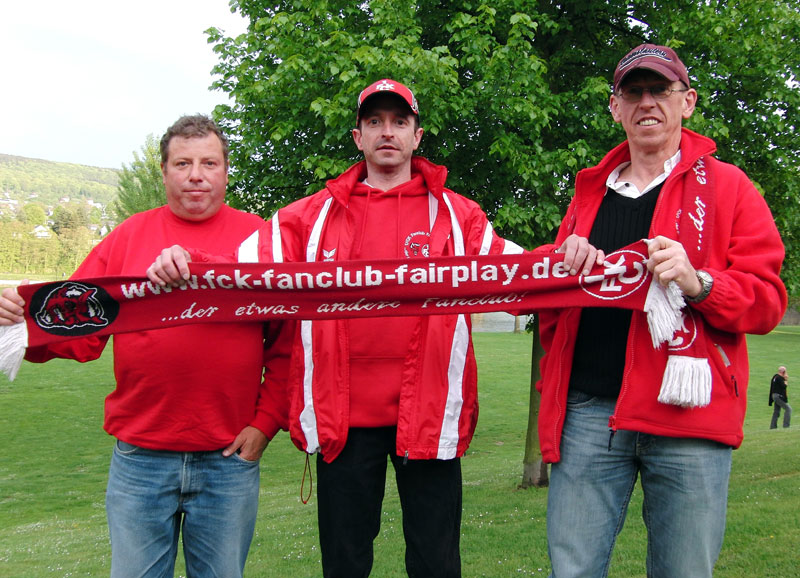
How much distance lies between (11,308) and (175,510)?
3.81 ft

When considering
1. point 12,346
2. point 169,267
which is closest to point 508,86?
point 169,267

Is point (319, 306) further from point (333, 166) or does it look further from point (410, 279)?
point (333, 166)

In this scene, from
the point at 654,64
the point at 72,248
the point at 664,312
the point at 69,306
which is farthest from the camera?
the point at 72,248

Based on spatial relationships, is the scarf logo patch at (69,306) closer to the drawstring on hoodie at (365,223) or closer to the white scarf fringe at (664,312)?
the drawstring on hoodie at (365,223)

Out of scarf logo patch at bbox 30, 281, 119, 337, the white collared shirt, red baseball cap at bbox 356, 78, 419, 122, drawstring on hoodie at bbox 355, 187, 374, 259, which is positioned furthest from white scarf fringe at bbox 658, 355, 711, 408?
scarf logo patch at bbox 30, 281, 119, 337

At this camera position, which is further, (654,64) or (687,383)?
(654,64)

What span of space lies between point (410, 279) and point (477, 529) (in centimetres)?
523

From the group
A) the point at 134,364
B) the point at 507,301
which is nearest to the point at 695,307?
the point at 507,301

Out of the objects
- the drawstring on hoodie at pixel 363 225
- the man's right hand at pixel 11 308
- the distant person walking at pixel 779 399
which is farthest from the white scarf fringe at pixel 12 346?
the distant person walking at pixel 779 399

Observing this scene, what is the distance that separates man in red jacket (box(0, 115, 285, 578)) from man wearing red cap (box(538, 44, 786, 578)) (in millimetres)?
1368

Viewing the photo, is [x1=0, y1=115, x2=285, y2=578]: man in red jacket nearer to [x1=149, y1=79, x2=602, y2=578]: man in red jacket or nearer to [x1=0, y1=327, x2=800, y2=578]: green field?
[x1=149, y1=79, x2=602, y2=578]: man in red jacket

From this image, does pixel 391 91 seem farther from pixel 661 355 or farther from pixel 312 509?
pixel 312 509

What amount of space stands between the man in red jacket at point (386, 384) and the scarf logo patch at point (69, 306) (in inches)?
12.1

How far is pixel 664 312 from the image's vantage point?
2.79m
